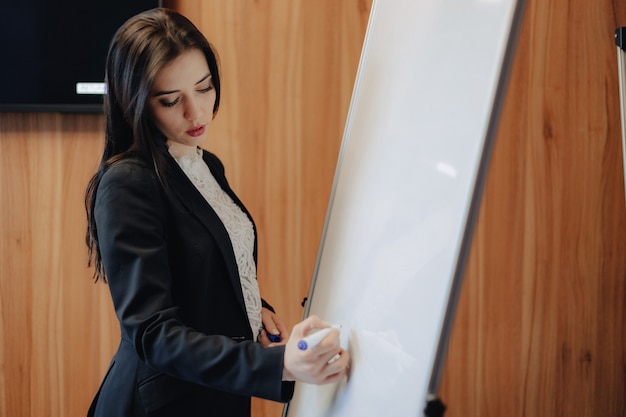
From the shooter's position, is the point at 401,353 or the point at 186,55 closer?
the point at 401,353

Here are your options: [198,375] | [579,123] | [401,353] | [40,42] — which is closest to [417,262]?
[401,353]

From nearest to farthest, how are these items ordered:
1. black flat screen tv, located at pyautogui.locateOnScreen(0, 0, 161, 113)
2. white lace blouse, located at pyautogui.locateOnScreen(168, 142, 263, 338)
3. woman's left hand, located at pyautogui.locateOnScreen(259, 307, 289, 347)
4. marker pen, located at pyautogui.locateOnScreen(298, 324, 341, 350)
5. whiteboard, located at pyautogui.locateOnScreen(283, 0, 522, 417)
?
whiteboard, located at pyautogui.locateOnScreen(283, 0, 522, 417) < marker pen, located at pyautogui.locateOnScreen(298, 324, 341, 350) < white lace blouse, located at pyautogui.locateOnScreen(168, 142, 263, 338) < woman's left hand, located at pyautogui.locateOnScreen(259, 307, 289, 347) < black flat screen tv, located at pyautogui.locateOnScreen(0, 0, 161, 113)

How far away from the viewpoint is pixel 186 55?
90 centimetres

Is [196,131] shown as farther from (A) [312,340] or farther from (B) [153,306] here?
(A) [312,340]

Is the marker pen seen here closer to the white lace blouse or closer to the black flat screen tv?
the white lace blouse

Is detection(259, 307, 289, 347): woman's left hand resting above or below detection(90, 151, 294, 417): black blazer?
below

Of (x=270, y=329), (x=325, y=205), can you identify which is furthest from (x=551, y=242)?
(x=270, y=329)

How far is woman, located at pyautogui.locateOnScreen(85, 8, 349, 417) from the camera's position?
29.5 inches

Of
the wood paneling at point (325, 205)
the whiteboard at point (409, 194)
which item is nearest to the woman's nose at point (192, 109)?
the whiteboard at point (409, 194)

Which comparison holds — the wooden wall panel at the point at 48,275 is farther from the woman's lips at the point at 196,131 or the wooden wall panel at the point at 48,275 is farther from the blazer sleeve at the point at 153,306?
the blazer sleeve at the point at 153,306

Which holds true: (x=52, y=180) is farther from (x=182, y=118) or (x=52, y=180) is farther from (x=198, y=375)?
(x=198, y=375)

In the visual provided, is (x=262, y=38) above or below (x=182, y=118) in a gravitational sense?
above

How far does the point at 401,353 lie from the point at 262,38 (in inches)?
49.1

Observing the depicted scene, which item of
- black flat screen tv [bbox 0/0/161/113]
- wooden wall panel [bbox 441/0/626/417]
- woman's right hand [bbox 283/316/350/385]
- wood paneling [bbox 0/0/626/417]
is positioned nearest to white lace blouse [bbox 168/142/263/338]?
woman's right hand [bbox 283/316/350/385]
